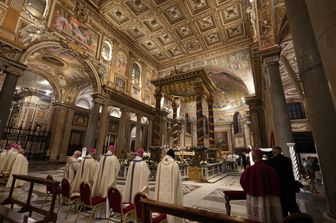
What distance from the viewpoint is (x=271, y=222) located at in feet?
8.57

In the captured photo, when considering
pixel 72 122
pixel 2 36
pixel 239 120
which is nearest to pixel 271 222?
pixel 2 36

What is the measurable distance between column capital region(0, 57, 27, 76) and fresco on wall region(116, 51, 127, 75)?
6.94 metres

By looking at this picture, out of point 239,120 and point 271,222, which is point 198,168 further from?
point 239,120

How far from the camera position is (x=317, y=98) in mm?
2689

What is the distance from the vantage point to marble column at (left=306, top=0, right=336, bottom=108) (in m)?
1.82

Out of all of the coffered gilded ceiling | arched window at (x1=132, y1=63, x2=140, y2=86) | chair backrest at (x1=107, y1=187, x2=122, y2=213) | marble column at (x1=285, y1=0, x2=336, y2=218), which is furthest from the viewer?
arched window at (x1=132, y1=63, x2=140, y2=86)

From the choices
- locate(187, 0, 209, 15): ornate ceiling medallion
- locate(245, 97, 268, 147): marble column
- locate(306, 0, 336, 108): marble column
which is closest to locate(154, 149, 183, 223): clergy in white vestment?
locate(306, 0, 336, 108): marble column

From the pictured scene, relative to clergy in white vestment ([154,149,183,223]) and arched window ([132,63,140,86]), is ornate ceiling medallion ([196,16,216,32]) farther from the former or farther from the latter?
clergy in white vestment ([154,149,183,223])

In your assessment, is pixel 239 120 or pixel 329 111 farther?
pixel 239 120

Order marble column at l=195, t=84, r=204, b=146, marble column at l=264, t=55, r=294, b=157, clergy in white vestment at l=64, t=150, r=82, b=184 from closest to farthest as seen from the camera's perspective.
Result: clergy in white vestment at l=64, t=150, r=82, b=184
marble column at l=264, t=55, r=294, b=157
marble column at l=195, t=84, r=204, b=146

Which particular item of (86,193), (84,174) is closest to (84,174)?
(84,174)

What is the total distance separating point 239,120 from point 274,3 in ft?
59.1

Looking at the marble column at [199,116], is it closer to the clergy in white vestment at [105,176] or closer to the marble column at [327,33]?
the clergy in white vestment at [105,176]

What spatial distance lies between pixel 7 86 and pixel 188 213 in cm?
1001
